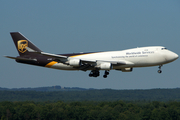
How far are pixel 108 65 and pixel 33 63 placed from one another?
17867 millimetres

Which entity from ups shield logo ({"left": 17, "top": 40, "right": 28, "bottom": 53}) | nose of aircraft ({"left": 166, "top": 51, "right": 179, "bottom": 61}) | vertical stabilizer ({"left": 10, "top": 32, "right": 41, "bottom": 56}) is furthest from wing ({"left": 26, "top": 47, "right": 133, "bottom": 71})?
ups shield logo ({"left": 17, "top": 40, "right": 28, "bottom": 53})

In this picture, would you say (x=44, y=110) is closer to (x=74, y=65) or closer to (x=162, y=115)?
(x=162, y=115)

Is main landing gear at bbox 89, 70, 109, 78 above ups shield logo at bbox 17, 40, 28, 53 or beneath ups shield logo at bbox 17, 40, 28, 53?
beneath

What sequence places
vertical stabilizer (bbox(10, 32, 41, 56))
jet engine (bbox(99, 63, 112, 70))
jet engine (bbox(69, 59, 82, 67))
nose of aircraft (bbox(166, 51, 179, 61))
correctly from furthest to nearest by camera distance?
vertical stabilizer (bbox(10, 32, 41, 56)), jet engine (bbox(69, 59, 82, 67)), jet engine (bbox(99, 63, 112, 70)), nose of aircraft (bbox(166, 51, 179, 61))

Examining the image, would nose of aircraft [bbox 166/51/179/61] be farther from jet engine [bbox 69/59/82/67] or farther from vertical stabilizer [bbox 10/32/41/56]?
vertical stabilizer [bbox 10/32/41/56]

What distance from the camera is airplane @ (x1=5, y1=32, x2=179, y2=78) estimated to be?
5875 centimetres

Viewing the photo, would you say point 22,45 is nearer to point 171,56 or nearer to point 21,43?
point 21,43

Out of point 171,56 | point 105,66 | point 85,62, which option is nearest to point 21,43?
point 85,62

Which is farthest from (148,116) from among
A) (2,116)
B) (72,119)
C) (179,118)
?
(2,116)

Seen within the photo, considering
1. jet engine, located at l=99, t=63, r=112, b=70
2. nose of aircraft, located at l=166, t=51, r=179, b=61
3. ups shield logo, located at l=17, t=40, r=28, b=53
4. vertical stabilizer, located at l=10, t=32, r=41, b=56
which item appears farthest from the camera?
vertical stabilizer, located at l=10, t=32, r=41, b=56

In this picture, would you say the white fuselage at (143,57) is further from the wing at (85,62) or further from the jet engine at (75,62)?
the jet engine at (75,62)

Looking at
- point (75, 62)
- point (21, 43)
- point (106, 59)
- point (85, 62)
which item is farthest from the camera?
point (21, 43)

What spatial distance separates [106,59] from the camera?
61.4 metres

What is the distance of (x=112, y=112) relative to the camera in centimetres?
13550
